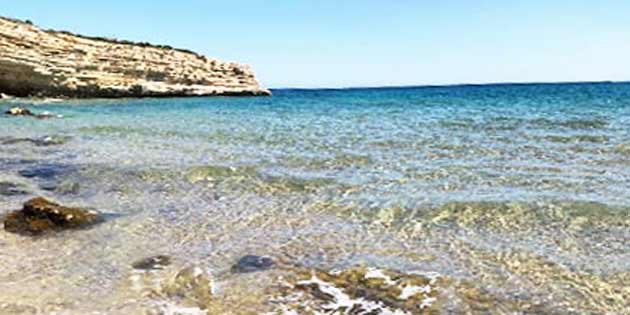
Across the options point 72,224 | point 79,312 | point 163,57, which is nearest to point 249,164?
point 72,224

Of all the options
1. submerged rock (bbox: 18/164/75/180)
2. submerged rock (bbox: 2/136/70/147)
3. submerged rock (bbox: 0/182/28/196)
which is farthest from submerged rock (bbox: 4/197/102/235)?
submerged rock (bbox: 2/136/70/147)

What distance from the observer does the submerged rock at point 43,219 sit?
332 inches

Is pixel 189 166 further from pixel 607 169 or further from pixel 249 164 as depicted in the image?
pixel 607 169

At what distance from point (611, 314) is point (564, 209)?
12.5 feet

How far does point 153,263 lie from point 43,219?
2.54m

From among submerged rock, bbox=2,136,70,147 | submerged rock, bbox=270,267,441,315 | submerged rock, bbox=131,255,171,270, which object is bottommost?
submerged rock, bbox=270,267,441,315

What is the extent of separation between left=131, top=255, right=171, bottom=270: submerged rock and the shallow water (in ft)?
0.45

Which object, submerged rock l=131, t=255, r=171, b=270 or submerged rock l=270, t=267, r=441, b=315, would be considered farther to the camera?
submerged rock l=131, t=255, r=171, b=270

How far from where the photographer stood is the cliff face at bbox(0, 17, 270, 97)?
176 ft

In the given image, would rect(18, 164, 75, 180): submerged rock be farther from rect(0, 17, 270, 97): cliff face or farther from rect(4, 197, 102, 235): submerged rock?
rect(0, 17, 270, 97): cliff face

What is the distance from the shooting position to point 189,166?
46.6ft

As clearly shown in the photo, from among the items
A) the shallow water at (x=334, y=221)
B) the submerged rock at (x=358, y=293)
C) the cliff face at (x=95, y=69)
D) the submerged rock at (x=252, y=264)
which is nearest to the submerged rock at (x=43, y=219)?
the shallow water at (x=334, y=221)

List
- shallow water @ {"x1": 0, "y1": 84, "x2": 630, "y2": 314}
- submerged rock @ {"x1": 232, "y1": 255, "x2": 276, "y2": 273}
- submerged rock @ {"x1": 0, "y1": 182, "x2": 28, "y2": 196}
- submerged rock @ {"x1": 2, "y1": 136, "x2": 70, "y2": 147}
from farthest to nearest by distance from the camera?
submerged rock @ {"x1": 2, "y1": 136, "x2": 70, "y2": 147} < submerged rock @ {"x1": 0, "y1": 182, "x2": 28, "y2": 196} < submerged rock @ {"x1": 232, "y1": 255, "x2": 276, "y2": 273} < shallow water @ {"x1": 0, "y1": 84, "x2": 630, "y2": 314}

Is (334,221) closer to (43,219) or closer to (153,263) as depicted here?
(153,263)
